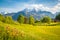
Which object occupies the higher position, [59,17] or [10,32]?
[10,32]

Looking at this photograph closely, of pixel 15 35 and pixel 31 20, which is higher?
pixel 15 35

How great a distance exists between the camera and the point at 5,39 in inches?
569

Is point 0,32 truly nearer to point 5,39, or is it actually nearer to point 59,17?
point 5,39

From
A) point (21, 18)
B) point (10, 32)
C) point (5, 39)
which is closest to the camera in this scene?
point (5, 39)

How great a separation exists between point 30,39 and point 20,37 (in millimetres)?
1255

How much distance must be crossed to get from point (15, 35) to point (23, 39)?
0.83 m

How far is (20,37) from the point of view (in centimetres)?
1534

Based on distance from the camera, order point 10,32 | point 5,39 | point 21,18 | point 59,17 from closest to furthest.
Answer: point 5,39 → point 10,32 → point 21,18 → point 59,17

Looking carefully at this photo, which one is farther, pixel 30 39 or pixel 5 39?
pixel 30 39

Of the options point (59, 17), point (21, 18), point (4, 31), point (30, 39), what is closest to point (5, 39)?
point (4, 31)

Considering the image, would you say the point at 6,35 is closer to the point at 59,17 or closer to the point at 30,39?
the point at 30,39

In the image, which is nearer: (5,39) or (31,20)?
(5,39)

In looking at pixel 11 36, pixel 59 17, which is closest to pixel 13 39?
pixel 11 36

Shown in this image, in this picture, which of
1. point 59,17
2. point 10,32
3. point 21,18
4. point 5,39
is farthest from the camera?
point 59,17
